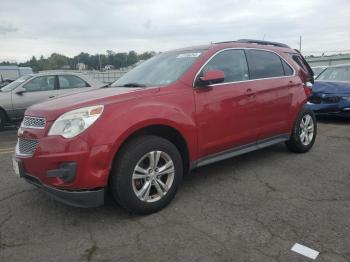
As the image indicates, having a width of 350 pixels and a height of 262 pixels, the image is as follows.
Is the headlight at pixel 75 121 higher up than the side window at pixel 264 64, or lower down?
lower down

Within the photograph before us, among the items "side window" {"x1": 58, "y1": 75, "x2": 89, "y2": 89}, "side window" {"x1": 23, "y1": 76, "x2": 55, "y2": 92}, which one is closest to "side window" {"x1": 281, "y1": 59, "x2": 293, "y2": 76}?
"side window" {"x1": 58, "y1": 75, "x2": 89, "y2": 89}

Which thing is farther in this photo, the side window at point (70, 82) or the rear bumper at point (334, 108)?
the side window at point (70, 82)

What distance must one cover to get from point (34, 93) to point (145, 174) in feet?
23.6

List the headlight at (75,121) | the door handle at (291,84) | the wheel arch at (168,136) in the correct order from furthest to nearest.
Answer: the door handle at (291,84)
the wheel arch at (168,136)
the headlight at (75,121)

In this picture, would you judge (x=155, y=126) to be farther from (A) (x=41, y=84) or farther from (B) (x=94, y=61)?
(B) (x=94, y=61)

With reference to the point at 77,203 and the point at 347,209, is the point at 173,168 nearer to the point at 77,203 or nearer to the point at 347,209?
the point at 77,203

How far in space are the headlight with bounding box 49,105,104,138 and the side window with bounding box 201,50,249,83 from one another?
154 centimetres

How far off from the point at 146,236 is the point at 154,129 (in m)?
1.10

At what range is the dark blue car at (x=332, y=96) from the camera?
845 centimetres

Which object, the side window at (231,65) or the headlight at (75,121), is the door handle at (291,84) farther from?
the headlight at (75,121)

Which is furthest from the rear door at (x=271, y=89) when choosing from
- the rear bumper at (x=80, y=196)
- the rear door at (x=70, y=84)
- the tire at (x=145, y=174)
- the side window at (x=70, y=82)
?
the side window at (x=70, y=82)

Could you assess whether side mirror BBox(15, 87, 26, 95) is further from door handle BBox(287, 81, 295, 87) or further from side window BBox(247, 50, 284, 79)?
door handle BBox(287, 81, 295, 87)

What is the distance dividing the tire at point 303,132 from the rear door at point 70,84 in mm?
6397

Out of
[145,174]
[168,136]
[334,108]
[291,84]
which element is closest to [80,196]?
[145,174]
